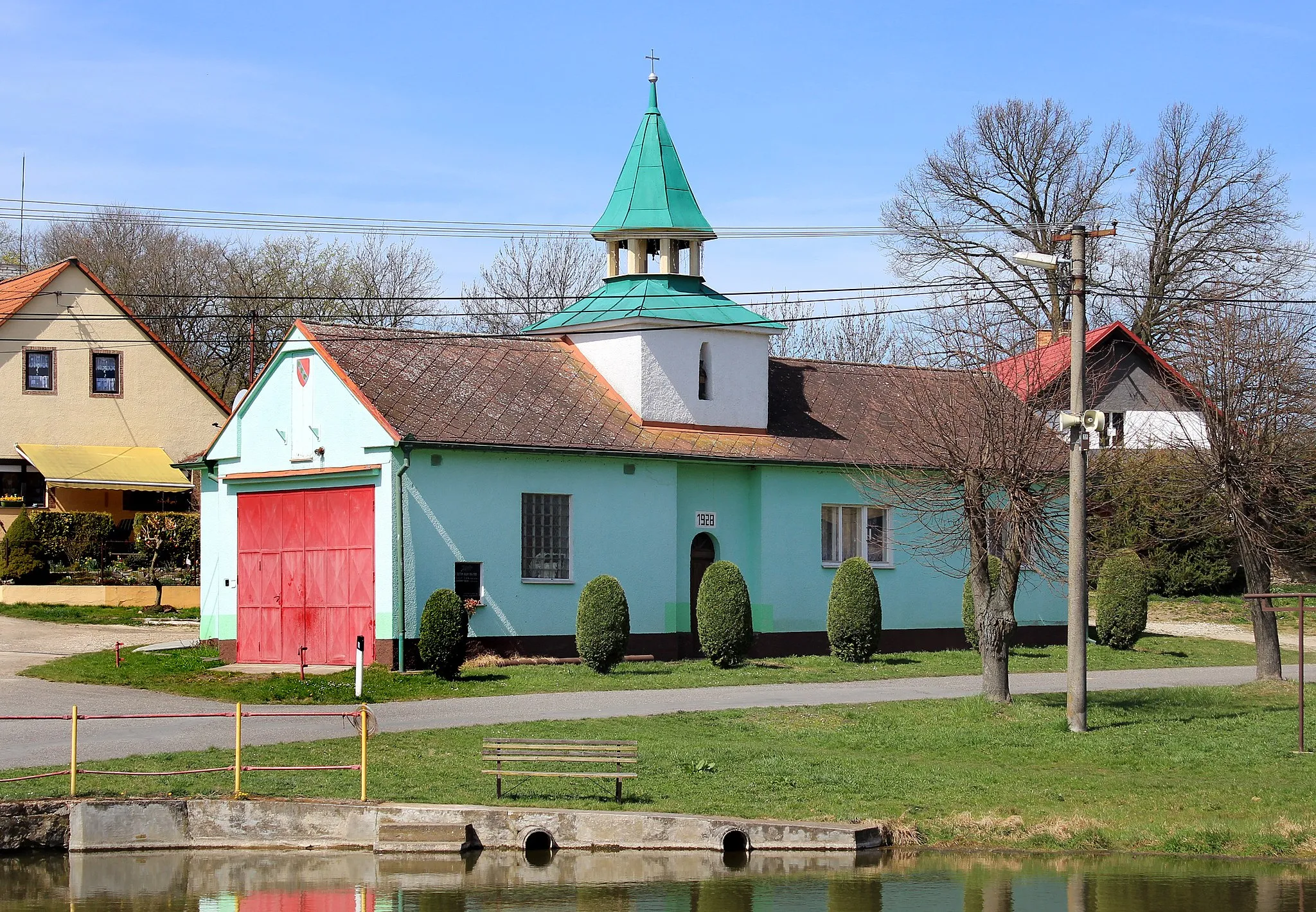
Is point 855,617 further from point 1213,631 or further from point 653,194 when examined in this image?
point 1213,631

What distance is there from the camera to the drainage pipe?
2692 cm

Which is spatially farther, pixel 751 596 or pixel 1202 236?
pixel 1202 236

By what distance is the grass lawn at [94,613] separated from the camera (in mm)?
34656

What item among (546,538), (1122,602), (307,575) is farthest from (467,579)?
(1122,602)

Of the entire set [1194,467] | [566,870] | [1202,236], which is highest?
[1202,236]

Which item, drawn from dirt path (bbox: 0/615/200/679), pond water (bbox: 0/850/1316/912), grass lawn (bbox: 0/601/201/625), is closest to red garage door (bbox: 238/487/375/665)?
dirt path (bbox: 0/615/200/679)

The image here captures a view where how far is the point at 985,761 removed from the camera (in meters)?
18.5

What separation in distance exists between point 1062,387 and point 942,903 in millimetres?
14682

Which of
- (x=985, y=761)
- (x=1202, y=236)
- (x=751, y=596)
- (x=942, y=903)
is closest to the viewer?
(x=942, y=903)

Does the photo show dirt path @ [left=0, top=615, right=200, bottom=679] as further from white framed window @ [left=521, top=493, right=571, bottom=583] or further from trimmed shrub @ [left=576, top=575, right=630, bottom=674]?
trimmed shrub @ [left=576, top=575, right=630, bottom=674]

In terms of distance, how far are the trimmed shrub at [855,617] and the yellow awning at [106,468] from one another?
1993 centimetres

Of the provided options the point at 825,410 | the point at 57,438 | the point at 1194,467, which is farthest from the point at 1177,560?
the point at 57,438

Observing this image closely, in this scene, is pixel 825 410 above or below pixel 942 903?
above

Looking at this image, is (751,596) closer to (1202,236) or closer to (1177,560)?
(1177,560)
